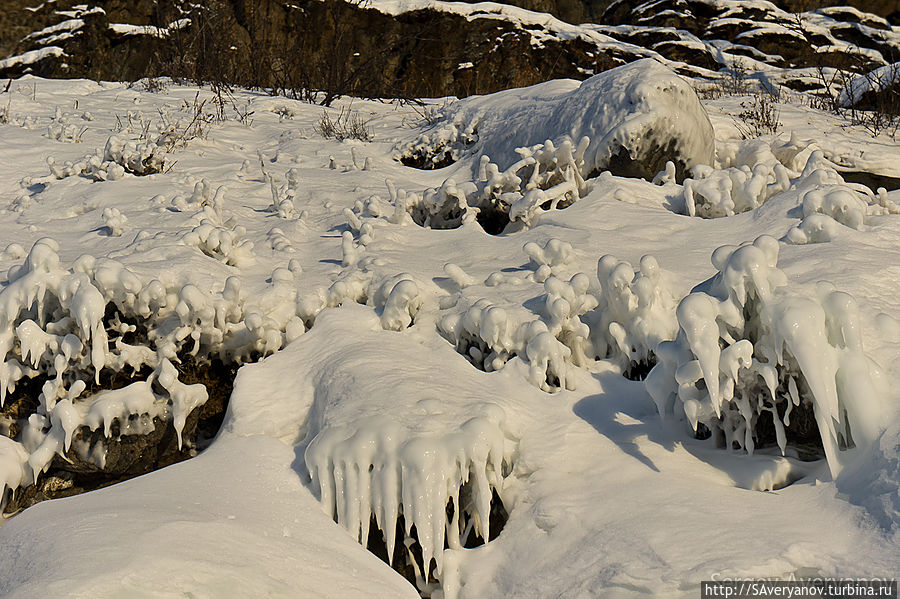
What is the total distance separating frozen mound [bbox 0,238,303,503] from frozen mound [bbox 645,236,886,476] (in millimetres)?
1999

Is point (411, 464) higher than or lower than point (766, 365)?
lower

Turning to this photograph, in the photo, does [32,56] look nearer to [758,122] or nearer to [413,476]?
[758,122]

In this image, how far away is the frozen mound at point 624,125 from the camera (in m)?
5.66

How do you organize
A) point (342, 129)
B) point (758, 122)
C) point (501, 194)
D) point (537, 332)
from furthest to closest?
point (342, 129) → point (758, 122) → point (501, 194) → point (537, 332)

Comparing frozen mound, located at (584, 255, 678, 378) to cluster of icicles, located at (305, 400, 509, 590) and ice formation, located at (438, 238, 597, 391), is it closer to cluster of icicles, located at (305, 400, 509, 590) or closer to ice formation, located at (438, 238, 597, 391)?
Answer: ice formation, located at (438, 238, 597, 391)

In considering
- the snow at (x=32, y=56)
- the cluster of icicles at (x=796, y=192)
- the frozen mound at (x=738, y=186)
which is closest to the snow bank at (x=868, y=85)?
the cluster of icicles at (x=796, y=192)

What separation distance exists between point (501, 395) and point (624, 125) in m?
3.48

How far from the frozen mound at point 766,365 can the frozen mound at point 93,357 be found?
1999 mm

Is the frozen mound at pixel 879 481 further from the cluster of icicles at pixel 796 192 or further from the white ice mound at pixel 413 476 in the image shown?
the cluster of icicles at pixel 796 192

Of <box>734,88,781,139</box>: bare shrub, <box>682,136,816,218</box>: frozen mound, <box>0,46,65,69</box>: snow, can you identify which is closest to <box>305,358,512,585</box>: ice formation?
<box>682,136,816,218</box>: frozen mound

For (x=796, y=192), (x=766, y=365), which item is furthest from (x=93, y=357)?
(x=796, y=192)

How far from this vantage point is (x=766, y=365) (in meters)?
2.45

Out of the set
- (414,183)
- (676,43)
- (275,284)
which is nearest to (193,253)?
(275,284)

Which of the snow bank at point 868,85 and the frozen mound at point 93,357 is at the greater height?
the snow bank at point 868,85
